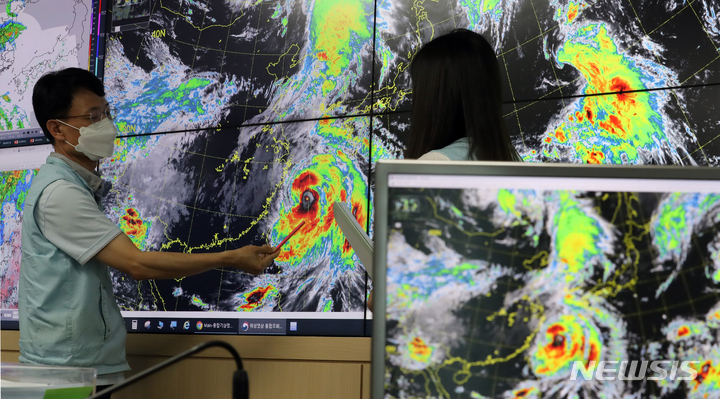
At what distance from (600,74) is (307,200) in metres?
0.99

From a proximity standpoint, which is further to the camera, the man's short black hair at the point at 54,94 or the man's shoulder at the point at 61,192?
the man's short black hair at the point at 54,94

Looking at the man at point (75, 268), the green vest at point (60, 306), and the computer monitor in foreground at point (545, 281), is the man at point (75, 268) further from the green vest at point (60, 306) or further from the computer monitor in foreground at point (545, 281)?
the computer monitor in foreground at point (545, 281)

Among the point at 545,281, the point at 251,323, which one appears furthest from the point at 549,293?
the point at 251,323

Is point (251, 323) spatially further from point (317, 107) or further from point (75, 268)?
point (317, 107)

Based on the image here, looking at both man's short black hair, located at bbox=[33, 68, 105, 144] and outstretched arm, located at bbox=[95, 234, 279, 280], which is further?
man's short black hair, located at bbox=[33, 68, 105, 144]

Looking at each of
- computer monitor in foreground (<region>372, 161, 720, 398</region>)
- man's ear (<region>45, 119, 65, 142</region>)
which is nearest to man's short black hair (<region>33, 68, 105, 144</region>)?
man's ear (<region>45, 119, 65, 142</region>)

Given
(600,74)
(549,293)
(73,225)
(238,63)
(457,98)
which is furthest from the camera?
(238,63)

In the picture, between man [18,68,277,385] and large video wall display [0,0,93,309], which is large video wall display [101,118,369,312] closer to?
man [18,68,277,385]

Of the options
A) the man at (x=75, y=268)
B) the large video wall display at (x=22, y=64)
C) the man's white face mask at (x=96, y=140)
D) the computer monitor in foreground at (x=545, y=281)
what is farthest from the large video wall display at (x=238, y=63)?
the computer monitor in foreground at (x=545, y=281)

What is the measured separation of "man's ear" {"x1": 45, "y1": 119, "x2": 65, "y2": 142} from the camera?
5.66 ft

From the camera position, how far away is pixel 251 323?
194 cm

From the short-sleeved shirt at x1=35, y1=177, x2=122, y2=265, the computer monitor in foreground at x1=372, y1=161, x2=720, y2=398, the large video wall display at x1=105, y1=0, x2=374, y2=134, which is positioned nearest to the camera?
the computer monitor in foreground at x1=372, y1=161, x2=720, y2=398

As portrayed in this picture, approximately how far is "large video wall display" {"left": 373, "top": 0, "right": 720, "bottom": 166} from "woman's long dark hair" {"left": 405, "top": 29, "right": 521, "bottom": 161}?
573 mm

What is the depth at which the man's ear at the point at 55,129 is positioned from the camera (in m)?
1.73
